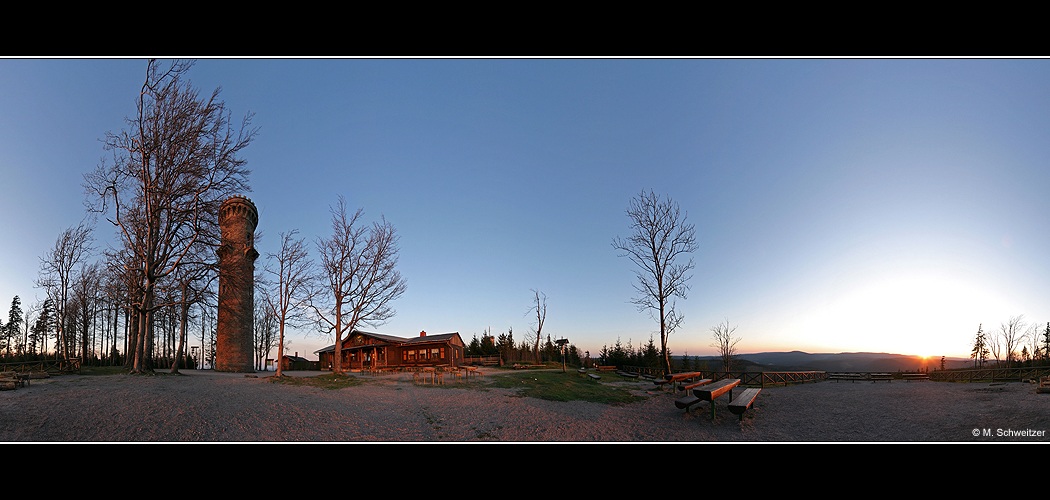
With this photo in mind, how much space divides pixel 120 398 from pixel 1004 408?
1722 cm

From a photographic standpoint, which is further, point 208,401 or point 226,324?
point 226,324

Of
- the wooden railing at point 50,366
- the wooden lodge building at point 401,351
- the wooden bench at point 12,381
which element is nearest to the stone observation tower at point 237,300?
the wooden lodge building at point 401,351

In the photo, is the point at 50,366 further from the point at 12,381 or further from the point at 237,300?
the point at 12,381

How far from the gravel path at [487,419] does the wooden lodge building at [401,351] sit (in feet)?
56.5

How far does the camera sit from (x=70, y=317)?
16234 mm

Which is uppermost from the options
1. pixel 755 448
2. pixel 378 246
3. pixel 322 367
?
pixel 378 246

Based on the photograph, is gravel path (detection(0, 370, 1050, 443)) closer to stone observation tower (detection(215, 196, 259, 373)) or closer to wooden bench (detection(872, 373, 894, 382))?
wooden bench (detection(872, 373, 894, 382))

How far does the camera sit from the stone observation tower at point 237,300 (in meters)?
23.3

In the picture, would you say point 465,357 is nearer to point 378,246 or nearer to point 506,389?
point 378,246

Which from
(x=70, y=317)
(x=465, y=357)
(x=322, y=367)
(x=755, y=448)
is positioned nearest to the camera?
(x=755, y=448)

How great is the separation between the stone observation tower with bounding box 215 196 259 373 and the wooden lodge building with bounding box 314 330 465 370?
5.59 metres

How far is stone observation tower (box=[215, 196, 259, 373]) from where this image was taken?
23.3 metres

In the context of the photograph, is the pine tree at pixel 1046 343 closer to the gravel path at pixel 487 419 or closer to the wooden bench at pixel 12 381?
the gravel path at pixel 487 419
